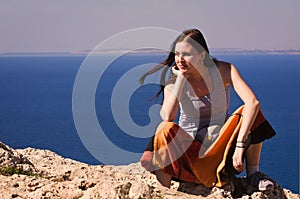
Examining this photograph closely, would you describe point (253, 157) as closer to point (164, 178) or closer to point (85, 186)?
point (164, 178)

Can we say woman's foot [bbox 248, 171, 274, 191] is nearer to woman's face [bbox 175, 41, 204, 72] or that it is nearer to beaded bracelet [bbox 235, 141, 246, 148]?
beaded bracelet [bbox 235, 141, 246, 148]

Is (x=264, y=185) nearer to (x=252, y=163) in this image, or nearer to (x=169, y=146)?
(x=252, y=163)

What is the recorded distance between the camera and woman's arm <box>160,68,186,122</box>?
5.05 metres

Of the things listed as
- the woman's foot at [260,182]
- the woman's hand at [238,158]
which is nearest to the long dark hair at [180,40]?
the woman's hand at [238,158]

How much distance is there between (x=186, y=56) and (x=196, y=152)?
995 mm

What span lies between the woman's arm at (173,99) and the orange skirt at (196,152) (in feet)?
0.33

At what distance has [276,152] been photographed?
216 ft

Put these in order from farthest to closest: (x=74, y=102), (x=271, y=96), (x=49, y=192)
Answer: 1. (x=271, y=96)
2. (x=74, y=102)
3. (x=49, y=192)

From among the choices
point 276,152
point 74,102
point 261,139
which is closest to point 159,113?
point 261,139

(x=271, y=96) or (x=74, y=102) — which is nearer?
(x=74, y=102)

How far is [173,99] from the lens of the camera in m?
5.05

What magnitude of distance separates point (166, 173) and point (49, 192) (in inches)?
50.6

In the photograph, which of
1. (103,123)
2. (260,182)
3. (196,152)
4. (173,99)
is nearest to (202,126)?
(196,152)

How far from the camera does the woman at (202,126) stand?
16.3 ft
